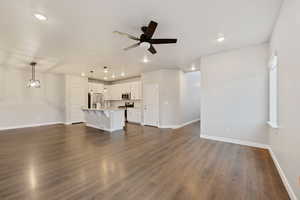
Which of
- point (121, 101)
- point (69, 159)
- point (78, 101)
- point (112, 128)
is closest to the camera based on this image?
point (69, 159)

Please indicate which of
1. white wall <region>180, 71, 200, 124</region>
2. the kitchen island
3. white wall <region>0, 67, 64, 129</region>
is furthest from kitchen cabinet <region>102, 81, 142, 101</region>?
white wall <region>0, 67, 64, 129</region>

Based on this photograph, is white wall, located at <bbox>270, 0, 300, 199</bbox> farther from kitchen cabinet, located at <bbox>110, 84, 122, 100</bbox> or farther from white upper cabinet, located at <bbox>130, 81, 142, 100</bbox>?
kitchen cabinet, located at <bbox>110, 84, 122, 100</bbox>

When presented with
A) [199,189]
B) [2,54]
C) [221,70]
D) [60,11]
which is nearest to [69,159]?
[199,189]

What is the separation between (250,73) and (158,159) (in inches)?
135

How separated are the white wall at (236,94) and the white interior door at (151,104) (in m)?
2.48

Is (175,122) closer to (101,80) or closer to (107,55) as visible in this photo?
(107,55)

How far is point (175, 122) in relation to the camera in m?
6.27

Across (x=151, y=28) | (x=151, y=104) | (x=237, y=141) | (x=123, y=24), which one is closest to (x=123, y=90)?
(x=151, y=104)

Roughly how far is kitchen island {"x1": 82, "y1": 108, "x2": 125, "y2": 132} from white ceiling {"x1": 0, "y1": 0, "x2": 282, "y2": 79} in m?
2.42

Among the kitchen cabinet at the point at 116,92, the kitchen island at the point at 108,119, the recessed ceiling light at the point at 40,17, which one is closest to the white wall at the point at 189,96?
the kitchen island at the point at 108,119

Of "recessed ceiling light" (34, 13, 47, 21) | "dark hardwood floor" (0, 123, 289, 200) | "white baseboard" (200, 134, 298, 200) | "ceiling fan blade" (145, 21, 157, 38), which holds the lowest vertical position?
"dark hardwood floor" (0, 123, 289, 200)

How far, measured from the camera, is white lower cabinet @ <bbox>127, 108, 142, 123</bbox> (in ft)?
24.4

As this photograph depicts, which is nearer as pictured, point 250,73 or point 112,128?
point 250,73

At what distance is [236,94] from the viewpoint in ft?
12.8
